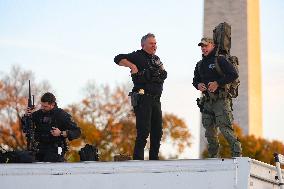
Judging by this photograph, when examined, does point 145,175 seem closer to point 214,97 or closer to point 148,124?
point 148,124

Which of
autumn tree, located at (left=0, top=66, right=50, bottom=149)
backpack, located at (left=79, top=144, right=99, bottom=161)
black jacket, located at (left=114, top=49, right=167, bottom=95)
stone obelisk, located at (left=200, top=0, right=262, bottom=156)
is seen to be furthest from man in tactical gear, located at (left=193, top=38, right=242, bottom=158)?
stone obelisk, located at (left=200, top=0, right=262, bottom=156)

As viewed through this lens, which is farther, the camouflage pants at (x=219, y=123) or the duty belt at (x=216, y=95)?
the duty belt at (x=216, y=95)

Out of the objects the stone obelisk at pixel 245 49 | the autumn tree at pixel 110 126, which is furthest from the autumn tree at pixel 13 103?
the stone obelisk at pixel 245 49

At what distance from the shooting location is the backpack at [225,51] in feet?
25.2

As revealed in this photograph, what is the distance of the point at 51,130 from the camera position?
802cm

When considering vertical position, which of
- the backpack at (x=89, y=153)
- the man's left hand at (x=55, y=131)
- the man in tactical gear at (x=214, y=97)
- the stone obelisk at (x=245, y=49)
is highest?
the stone obelisk at (x=245, y=49)

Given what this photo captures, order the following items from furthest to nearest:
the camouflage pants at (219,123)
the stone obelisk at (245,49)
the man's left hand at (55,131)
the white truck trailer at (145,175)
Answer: the stone obelisk at (245,49)
the man's left hand at (55,131)
the camouflage pants at (219,123)
the white truck trailer at (145,175)

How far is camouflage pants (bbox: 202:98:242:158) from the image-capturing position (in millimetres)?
7453

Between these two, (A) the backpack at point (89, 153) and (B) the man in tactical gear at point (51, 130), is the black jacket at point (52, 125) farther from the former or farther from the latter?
(A) the backpack at point (89, 153)

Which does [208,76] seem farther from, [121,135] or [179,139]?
[179,139]

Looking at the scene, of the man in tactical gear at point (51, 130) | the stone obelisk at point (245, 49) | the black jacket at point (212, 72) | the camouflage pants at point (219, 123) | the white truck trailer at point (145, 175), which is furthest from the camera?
the stone obelisk at point (245, 49)

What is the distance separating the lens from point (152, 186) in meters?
→ 5.59

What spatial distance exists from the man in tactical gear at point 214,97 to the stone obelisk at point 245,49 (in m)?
59.3

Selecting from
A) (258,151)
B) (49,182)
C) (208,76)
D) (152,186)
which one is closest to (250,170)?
(152,186)
